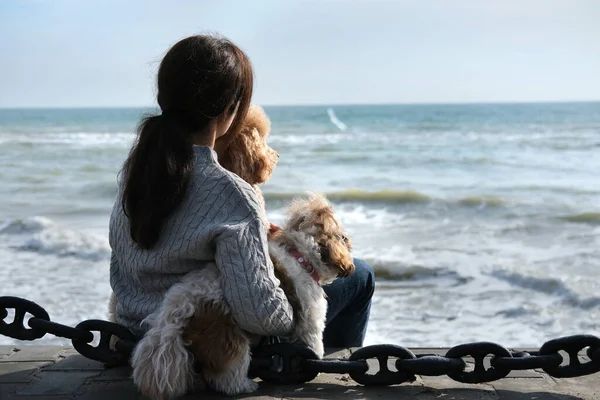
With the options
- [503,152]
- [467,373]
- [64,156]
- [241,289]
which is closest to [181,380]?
[241,289]

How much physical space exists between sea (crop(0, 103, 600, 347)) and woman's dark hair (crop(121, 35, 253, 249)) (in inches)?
15.7

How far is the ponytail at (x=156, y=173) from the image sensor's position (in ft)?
9.14

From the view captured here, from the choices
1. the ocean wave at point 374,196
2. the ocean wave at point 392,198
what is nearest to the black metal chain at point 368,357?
the ocean wave at point 392,198

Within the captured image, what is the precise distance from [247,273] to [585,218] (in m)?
9.70

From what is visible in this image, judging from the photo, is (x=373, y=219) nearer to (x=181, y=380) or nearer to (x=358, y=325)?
(x=358, y=325)

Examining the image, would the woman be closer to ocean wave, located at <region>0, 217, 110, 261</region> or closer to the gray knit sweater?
the gray knit sweater

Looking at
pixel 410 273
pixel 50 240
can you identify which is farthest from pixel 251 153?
pixel 50 240

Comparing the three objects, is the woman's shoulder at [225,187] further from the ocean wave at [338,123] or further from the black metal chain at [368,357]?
the ocean wave at [338,123]

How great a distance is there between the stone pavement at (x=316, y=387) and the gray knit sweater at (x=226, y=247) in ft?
1.24

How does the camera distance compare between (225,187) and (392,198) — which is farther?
(392,198)

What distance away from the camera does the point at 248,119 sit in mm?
3633

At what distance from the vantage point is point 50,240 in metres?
9.20

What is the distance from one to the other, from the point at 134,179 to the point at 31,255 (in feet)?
19.8

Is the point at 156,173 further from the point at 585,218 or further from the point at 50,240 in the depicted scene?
the point at 585,218
